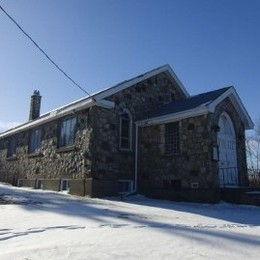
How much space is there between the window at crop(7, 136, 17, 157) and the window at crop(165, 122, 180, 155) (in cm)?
1122

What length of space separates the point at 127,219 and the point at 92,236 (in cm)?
245

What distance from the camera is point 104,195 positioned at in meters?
14.2

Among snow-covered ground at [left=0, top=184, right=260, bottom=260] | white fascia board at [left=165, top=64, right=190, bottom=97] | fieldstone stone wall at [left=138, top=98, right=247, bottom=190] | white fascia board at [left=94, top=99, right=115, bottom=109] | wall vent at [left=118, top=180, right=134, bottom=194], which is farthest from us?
white fascia board at [left=165, top=64, right=190, bottom=97]

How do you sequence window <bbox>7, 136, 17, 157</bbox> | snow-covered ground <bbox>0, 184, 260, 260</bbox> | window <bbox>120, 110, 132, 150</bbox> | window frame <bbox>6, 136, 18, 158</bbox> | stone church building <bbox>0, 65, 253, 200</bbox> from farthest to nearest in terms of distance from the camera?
window <bbox>7, 136, 17, 157</bbox>, window frame <bbox>6, 136, 18, 158</bbox>, window <bbox>120, 110, 132, 150</bbox>, stone church building <bbox>0, 65, 253, 200</bbox>, snow-covered ground <bbox>0, 184, 260, 260</bbox>

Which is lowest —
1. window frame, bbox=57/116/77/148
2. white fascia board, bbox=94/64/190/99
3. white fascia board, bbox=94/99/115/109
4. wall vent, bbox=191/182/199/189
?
wall vent, bbox=191/182/199/189

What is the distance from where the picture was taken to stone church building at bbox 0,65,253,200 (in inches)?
558

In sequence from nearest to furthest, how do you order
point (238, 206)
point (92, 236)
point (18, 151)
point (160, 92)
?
point (92, 236) → point (238, 206) → point (160, 92) → point (18, 151)

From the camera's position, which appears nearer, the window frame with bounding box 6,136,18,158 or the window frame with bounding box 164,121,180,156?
the window frame with bounding box 164,121,180,156

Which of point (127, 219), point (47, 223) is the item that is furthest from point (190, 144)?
point (47, 223)

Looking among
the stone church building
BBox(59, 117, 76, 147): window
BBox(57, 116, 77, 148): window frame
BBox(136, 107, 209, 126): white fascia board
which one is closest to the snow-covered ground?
the stone church building

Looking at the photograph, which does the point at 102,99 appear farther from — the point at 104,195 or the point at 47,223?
the point at 47,223

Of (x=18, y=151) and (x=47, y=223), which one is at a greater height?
(x=18, y=151)

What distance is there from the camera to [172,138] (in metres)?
15.4

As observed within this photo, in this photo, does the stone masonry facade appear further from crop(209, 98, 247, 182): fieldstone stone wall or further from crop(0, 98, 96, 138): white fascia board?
crop(209, 98, 247, 182): fieldstone stone wall
